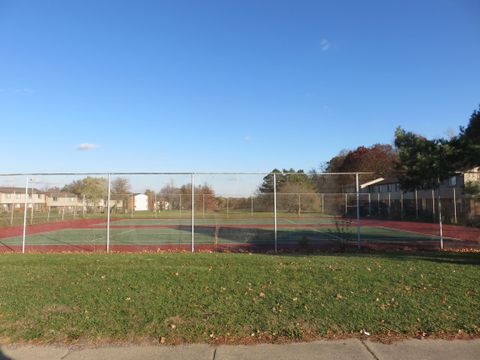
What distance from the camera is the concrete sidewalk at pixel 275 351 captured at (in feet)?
14.8

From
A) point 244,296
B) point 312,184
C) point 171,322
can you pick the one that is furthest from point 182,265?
point 312,184

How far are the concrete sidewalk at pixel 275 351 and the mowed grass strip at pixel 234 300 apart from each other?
0.26 meters

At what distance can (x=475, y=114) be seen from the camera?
1752cm

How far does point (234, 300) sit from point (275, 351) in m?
1.92

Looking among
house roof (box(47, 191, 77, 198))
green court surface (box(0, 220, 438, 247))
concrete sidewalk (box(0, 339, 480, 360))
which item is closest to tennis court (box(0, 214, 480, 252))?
green court surface (box(0, 220, 438, 247))

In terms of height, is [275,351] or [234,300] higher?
[234,300]

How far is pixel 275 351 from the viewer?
4668mm

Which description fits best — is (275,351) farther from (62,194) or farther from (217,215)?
(62,194)

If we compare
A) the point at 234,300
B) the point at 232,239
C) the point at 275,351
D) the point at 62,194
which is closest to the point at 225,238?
the point at 232,239

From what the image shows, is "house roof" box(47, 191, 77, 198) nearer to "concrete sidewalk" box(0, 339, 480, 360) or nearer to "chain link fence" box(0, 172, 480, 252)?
"chain link fence" box(0, 172, 480, 252)

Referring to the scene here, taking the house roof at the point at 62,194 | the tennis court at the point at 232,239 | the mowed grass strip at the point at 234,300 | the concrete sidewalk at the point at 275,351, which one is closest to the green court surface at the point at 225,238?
the tennis court at the point at 232,239

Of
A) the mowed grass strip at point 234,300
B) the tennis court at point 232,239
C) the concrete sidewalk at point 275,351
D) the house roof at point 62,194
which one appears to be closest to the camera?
the concrete sidewalk at point 275,351

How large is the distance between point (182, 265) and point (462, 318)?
615cm

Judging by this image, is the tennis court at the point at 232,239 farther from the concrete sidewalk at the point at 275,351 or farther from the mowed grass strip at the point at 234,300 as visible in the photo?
the concrete sidewalk at the point at 275,351
